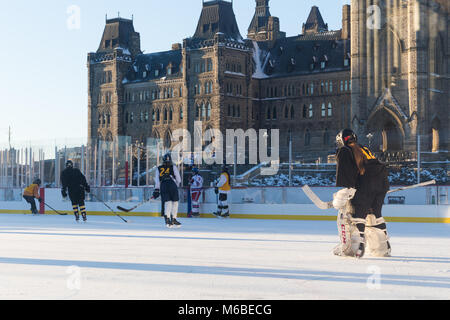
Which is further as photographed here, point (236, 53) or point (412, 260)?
point (236, 53)

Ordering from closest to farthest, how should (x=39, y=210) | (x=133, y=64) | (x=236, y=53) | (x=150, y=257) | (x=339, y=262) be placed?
(x=339, y=262) → (x=150, y=257) → (x=39, y=210) → (x=236, y=53) → (x=133, y=64)

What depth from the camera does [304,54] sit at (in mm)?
81750

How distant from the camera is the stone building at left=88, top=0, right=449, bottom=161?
60812 millimetres

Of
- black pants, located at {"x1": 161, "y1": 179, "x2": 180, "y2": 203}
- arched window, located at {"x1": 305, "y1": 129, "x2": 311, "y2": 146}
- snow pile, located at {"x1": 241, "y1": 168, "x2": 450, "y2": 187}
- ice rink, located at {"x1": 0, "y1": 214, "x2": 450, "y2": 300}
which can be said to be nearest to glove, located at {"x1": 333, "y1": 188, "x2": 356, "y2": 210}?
ice rink, located at {"x1": 0, "y1": 214, "x2": 450, "y2": 300}

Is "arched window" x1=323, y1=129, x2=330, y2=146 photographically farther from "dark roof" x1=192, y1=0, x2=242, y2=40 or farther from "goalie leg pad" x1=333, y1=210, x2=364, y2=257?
"goalie leg pad" x1=333, y1=210, x2=364, y2=257

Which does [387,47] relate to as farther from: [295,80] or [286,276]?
[286,276]

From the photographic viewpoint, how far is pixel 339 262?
33.6 ft

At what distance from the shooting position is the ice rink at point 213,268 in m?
7.52

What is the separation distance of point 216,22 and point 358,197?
71.3 meters

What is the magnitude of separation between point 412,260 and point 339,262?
41.1 inches

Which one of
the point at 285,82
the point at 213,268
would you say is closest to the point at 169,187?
the point at 213,268

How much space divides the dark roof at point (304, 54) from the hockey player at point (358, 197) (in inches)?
2663

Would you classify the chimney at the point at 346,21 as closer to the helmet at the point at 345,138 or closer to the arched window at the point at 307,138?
the arched window at the point at 307,138

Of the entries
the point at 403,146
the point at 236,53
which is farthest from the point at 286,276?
the point at 236,53
